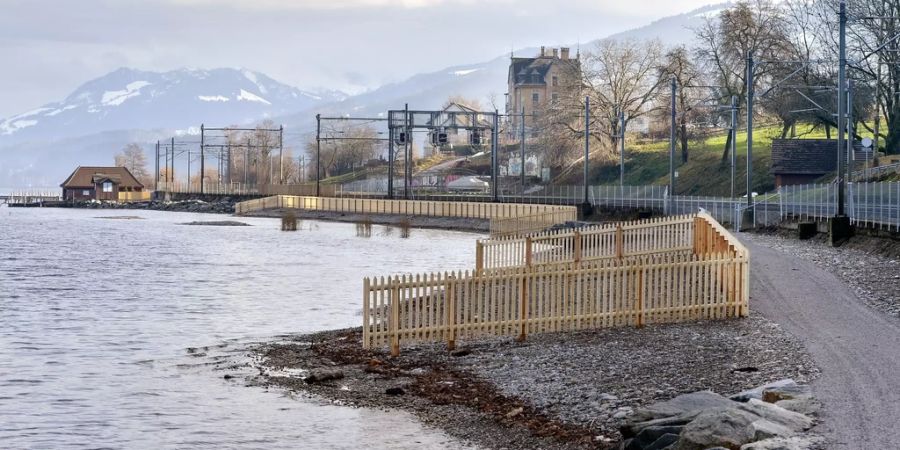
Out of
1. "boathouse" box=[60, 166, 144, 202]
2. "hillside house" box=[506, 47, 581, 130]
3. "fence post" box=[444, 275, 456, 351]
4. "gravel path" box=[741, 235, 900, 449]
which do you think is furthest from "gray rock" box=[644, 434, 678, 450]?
"boathouse" box=[60, 166, 144, 202]

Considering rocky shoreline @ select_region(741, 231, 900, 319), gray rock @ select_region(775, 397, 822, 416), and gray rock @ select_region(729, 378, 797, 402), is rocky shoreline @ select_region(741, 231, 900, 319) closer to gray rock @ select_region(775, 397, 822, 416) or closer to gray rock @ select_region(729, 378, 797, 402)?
gray rock @ select_region(729, 378, 797, 402)

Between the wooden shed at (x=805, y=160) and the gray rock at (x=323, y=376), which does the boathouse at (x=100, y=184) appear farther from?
the gray rock at (x=323, y=376)

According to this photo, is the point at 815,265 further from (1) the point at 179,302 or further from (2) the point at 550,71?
(2) the point at 550,71

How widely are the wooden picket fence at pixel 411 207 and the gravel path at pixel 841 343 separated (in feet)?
145

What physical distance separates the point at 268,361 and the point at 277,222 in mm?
93649

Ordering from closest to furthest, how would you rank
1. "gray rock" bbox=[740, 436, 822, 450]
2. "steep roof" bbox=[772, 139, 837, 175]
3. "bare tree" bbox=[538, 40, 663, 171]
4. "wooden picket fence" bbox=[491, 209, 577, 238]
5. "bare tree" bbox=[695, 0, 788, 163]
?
"gray rock" bbox=[740, 436, 822, 450] → "wooden picket fence" bbox=[491, 209, 577, 238] → "steep roof" bbox=[772, 139, 837, 175] → "bare tree" bbox=[695, 0, 788, 163] → "bare tree" bbox=[538, 40, 663, 171]

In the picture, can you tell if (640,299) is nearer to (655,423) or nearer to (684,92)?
(655,423)

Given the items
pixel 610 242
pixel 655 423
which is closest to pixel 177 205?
pixel 610 242

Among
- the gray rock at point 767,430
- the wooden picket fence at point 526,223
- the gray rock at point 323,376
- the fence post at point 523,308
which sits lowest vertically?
the gray rock at point 323,376

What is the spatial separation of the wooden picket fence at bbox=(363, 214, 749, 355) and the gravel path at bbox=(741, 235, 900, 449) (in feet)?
4.43

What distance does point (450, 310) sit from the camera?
22.2 meters

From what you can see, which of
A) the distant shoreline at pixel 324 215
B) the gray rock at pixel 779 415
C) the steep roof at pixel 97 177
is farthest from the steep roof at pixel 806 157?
the steep roof at pixel 97 177

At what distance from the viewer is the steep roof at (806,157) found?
8800cm

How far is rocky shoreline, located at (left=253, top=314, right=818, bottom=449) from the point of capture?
1678 centimetres
